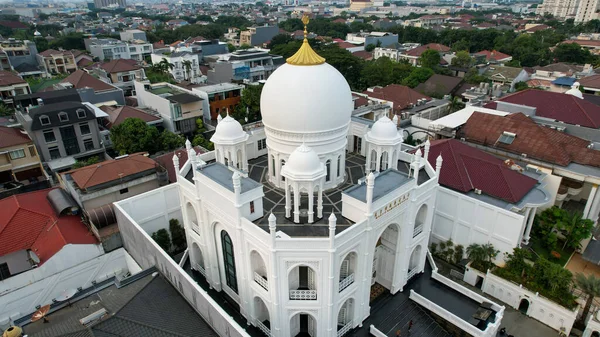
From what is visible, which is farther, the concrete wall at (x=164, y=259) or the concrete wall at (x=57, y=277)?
the concrete wall at (x=57, y=277)

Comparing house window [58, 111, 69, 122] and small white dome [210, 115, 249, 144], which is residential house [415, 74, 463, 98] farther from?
house window [58, 111, 69, 122]

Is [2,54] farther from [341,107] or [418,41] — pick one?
[418,41]

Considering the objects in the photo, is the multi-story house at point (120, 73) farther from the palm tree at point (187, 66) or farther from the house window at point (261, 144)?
the house window at point (261, 144)

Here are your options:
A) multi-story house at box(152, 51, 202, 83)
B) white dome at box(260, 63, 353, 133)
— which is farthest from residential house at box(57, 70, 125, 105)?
white dome at box(260, 63, 353, 133)

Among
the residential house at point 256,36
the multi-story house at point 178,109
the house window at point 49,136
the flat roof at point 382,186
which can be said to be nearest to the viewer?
the flat roof at point 382,186

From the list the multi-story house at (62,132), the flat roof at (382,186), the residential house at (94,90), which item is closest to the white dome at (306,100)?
the flat roof at (382,186)

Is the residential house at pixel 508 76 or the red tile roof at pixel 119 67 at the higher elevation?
the red tile roof at pixel 119 67

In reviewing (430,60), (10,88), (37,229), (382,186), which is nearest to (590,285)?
(382,186)
